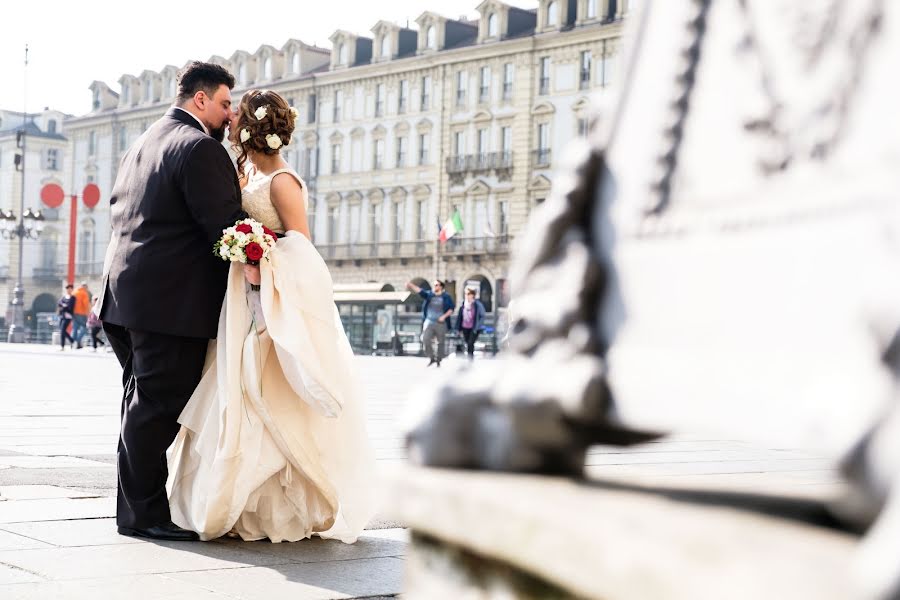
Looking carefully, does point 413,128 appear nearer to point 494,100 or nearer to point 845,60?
Result: point 494,100

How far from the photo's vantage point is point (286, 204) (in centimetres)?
489

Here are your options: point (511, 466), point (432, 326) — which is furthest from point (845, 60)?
point (432, 326)

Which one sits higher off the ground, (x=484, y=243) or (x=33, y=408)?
(x=484, y=243)

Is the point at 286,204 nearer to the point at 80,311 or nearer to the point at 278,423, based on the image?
the point at 278,423

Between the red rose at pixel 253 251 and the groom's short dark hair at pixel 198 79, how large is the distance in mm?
727

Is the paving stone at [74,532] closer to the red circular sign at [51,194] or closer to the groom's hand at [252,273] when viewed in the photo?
the groom's hand at [252,273]

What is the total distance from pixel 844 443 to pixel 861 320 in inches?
3.5

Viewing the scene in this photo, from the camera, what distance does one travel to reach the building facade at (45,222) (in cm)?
7331

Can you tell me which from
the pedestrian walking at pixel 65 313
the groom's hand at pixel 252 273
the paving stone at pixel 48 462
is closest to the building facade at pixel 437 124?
the pedestrian walking at pixel 65 313

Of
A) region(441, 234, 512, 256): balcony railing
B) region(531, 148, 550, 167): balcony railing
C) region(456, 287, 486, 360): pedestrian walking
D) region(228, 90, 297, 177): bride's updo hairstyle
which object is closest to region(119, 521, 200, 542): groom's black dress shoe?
region(228, 90, 297, 177): bride's updo hairstyle

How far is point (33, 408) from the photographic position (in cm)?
1062

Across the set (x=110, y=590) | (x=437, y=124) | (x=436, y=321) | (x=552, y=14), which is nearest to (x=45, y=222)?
(x=437, y=124)

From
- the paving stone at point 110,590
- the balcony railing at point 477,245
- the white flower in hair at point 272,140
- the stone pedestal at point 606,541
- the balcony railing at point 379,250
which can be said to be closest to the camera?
the stone pedestal at point 606,541

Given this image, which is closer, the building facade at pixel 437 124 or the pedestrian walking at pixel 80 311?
the pedestrian walking at pixel 80 311
